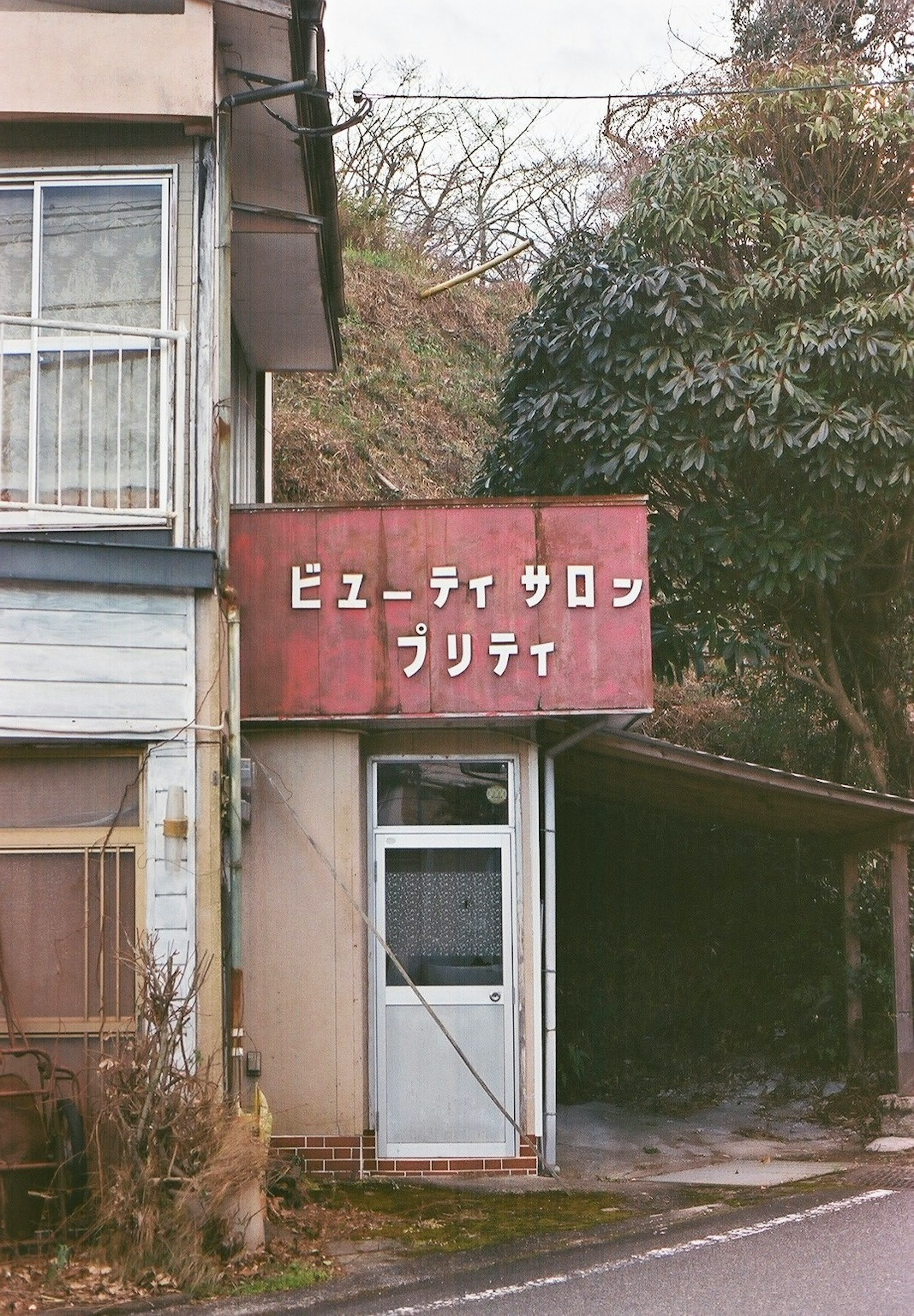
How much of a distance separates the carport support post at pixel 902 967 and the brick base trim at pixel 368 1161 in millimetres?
4037

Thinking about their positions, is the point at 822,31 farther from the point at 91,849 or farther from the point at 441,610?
the point at 91,849

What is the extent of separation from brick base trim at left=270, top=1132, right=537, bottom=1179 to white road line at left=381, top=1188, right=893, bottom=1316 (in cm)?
189

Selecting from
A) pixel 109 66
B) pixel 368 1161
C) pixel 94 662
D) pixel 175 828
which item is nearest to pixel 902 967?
pixel 368 1161

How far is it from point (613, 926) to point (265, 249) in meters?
8.01

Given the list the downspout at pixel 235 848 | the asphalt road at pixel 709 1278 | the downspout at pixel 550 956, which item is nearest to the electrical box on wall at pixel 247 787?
the downspout at pixel 235 848

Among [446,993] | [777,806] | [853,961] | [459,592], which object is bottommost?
[853,961]

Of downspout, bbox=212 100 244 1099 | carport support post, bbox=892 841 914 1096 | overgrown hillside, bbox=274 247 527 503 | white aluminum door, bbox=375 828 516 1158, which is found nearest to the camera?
downspout, bbox=212 100 244 1099

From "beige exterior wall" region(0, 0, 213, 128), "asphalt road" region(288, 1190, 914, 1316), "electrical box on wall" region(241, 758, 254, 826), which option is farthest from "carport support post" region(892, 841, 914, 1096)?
"beige exterior wall" region(0, 0, 213, 128)

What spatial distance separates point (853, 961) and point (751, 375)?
543 centimetres

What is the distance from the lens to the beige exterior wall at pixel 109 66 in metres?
7.80

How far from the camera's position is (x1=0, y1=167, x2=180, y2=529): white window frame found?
762 centimetres

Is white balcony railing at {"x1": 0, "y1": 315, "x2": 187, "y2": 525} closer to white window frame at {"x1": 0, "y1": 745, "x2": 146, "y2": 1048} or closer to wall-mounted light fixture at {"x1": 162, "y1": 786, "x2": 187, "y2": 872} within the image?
white window frame at {"x1": 0, "y1": 745, "x2": 146, "y2": 1048}

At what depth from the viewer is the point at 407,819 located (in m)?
9.16

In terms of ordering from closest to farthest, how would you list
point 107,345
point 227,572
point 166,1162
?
point 166,1162 → point 227,572 → point 107,345
